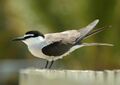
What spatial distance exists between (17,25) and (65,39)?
2.92 metres

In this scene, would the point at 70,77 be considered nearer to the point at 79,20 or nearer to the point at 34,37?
the point at 34,37

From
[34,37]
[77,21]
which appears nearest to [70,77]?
[34,37]

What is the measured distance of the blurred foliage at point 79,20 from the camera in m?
5.36

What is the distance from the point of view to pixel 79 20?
5.47 meters

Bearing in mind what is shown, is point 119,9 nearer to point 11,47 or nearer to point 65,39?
point 11,47

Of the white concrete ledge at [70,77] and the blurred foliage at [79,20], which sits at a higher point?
the blurred foliage at [79,20]

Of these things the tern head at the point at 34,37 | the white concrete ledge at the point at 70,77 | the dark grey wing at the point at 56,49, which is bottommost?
the white concrete ledge at the point at 70,77

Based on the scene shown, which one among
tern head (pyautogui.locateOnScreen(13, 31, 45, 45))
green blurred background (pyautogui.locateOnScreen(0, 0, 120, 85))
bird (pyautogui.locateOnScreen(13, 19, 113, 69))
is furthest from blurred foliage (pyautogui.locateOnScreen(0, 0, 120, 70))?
tern head (pyautogui.locateOnScreen(13, 31, 45, 45))

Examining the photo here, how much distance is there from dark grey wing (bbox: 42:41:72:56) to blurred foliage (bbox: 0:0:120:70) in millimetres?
2080

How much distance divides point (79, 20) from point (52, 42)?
2408 millimetres

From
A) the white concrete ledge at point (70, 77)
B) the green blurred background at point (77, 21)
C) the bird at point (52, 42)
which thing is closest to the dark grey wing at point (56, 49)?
the bird at point (52, 42)

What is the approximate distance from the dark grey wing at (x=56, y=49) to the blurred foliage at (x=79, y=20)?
2.08 metres

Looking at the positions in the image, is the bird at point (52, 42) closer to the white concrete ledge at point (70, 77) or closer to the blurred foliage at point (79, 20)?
the white concrete ledge at point (70, 77)

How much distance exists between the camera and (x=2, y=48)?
6348mm
